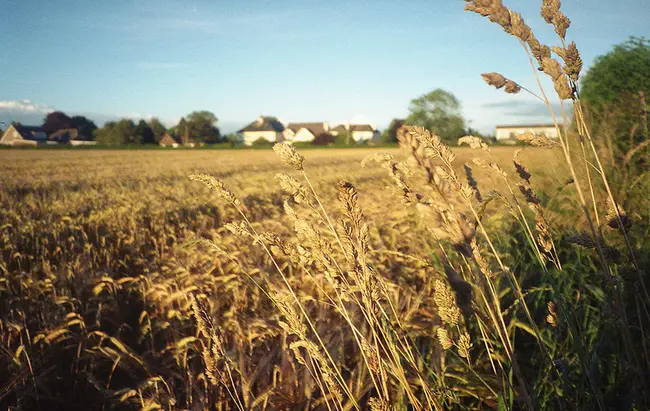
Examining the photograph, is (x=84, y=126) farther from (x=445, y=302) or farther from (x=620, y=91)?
(x=445, y=302)

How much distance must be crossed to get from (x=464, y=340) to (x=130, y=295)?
130 inches

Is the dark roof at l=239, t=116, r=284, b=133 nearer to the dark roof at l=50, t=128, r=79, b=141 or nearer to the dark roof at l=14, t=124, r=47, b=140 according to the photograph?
the dark roof at l=50, t=128, r=79, b=141

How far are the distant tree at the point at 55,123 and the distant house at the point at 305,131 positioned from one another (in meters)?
43.5

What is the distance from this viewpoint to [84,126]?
74.9 metres

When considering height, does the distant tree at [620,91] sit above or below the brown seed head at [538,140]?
above

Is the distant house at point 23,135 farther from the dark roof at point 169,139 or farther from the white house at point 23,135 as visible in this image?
the dark roof at point 169,139

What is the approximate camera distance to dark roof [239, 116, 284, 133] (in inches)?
3425

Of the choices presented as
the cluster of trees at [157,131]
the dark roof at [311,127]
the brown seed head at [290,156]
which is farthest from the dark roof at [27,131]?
the brown seed head at [290,156]

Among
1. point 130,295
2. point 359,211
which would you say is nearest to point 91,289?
point 130,295

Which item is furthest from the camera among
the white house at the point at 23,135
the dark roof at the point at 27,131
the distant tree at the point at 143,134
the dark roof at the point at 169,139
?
the dark roof at the point at 169,139

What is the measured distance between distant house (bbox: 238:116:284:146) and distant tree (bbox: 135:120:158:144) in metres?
17.9

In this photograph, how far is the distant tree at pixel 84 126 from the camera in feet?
240

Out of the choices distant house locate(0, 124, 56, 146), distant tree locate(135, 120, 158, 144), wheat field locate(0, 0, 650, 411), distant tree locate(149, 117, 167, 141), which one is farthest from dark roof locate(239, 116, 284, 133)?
wheat field locate(0, 0, 650, 411)

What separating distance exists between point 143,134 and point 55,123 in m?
20.9
